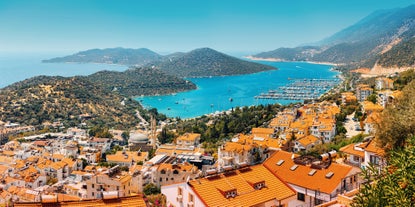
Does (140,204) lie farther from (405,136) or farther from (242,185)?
(405,136)

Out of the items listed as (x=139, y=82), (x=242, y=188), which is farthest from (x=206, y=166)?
(x=139, y=82)

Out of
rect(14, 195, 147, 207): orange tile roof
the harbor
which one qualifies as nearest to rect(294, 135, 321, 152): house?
rect(14, 195, 147, 207): orange tile roof

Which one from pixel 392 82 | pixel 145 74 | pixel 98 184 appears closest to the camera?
pixel 98 184

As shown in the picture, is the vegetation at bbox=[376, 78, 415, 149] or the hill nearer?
the vegetation at bbox=[376, 78, 415, 149]

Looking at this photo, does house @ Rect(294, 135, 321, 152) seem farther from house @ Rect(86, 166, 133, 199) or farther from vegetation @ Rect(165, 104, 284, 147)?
house @ Rect(86, 166, 133, 199)

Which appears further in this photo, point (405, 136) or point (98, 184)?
point (98, 184)

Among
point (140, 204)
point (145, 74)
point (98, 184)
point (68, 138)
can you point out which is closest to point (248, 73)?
point (145, 74)
